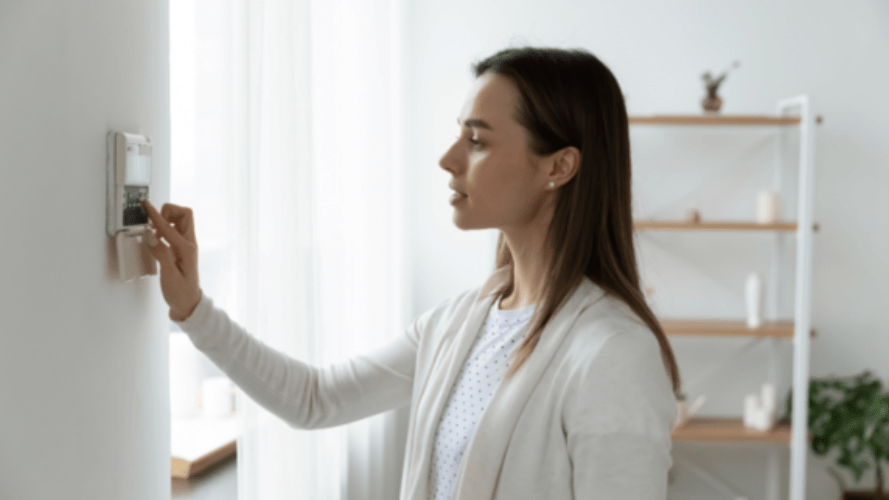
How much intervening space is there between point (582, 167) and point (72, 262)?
0.74m

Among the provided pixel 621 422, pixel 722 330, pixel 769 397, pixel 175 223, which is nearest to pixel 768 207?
pixel 722 330

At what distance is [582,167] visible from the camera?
3.75 feet

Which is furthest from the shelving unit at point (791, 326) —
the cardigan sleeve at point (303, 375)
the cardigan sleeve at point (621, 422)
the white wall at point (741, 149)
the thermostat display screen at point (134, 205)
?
the thermostat display screen at point (134, 205)

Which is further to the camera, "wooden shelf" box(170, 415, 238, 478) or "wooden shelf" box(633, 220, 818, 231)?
"wooden shelf" box(633, 220, 818, 231)

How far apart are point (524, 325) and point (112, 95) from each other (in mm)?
715

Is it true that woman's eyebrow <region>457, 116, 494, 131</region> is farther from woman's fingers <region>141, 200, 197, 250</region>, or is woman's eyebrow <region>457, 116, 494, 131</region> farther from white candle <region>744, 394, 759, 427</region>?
white candle <region>744, 394, 759, 427</region>

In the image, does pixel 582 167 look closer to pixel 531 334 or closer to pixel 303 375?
pixel 531 334

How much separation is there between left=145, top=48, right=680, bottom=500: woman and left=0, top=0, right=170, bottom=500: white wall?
16 centimetres

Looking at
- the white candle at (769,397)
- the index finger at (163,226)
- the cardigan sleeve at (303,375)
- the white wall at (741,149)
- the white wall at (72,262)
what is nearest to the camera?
the white wall at (72,262)

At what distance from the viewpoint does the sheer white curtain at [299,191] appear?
1.36 meters

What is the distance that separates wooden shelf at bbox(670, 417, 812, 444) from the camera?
123 inches

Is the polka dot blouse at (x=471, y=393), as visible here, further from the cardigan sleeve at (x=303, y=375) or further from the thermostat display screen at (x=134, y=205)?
the thermostat display screen at (x=134, y=205)

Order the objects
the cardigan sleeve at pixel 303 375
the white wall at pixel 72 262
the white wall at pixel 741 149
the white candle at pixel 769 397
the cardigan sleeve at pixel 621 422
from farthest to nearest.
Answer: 1. the white wall at pixel 741 149
2. the white candle at pixel 769 397
3. the cardigan sleeve at pixel 303 375
4. the cardigan sleeve at pixel 621 422
5. the white wall at pixel 72 262

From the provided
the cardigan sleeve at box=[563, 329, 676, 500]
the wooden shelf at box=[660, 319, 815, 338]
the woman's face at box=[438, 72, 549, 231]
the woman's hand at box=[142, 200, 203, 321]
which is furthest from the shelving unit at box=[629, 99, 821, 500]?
the woman's hand at box=[142, 200, 203, 321]
